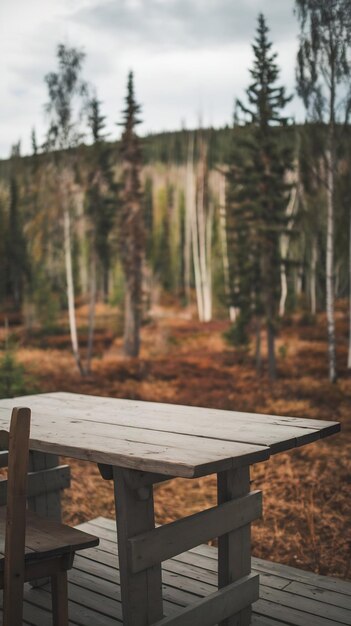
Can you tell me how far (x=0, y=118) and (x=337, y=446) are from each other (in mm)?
20232

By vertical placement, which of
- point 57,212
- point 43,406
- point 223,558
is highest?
point 57,212

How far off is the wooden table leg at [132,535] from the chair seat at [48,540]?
15cm

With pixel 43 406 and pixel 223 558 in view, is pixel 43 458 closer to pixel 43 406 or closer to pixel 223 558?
pixel 43 406

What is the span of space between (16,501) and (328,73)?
1426 cm

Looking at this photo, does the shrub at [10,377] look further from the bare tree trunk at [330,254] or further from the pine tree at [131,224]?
the pine tree at [131,224]

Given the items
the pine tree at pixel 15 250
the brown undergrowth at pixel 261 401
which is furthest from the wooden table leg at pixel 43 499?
the pine tree at pixel 15 250

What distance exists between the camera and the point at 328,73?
14312mm

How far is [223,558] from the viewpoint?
10.2 feet

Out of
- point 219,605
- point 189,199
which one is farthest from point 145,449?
point 189,199

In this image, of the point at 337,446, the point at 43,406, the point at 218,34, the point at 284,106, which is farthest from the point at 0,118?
the point at 43,406

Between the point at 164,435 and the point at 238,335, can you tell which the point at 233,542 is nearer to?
the point at 164,435

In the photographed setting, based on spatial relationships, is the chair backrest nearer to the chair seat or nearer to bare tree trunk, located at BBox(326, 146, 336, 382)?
the chair seat

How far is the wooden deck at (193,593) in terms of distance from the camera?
342 centimetres

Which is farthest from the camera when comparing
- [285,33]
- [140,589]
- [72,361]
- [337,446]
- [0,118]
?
[0,118]
